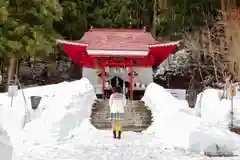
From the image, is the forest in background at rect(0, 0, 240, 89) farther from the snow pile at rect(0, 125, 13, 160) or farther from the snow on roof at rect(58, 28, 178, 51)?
the snow pile at rect(0, 125, 13, 160)

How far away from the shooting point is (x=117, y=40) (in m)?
16.8

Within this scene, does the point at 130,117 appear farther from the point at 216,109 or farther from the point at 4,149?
the point at 4,149

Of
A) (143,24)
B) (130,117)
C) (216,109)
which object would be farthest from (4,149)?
(143,24)

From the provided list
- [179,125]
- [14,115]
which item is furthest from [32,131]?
[179,125]

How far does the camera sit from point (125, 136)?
386 inches

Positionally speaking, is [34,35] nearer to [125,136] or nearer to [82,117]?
[82,117]

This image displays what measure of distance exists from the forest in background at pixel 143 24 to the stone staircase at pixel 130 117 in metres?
5.67

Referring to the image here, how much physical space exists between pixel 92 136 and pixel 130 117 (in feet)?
9.11

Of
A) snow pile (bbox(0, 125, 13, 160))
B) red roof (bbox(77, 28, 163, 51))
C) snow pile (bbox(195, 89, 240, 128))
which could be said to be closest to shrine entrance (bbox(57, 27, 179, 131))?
red roof (bbox(77, 28, 163, 51))

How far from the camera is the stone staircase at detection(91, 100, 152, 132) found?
11242 mm

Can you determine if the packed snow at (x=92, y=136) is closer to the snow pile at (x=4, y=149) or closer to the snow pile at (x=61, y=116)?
the snow pile at (x=61, y=116)

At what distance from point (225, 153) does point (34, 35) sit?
1190 cm

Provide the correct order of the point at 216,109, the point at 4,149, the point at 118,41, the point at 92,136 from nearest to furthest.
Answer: the point at 4,149, the point at 92,136, the point at 216,109, the point at 118,41

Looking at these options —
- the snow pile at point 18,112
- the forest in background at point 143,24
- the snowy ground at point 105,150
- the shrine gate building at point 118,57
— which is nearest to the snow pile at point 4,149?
the snowy ground at point 105,150
